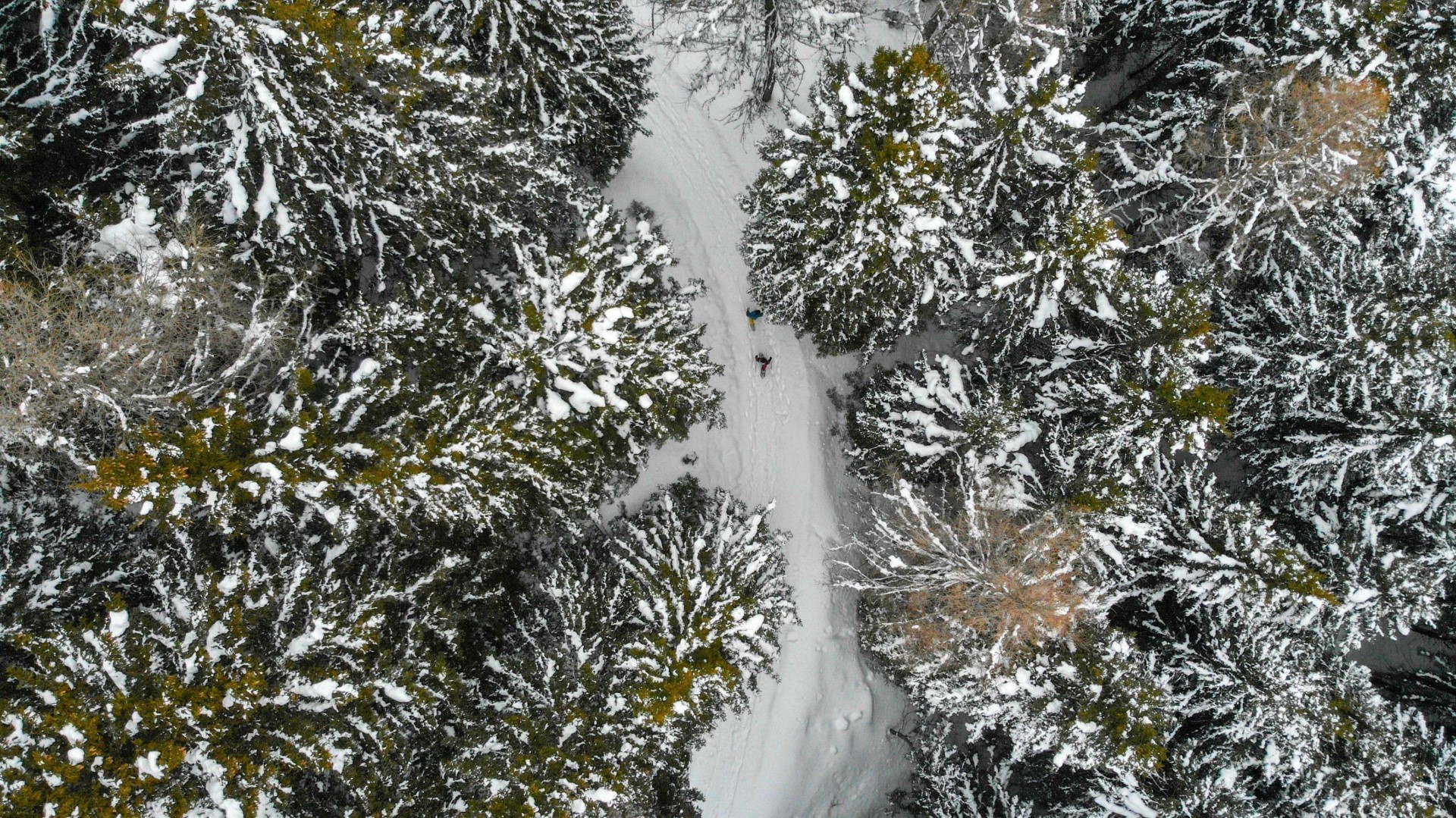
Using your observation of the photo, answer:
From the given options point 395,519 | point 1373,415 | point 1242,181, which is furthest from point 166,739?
point 1373,415

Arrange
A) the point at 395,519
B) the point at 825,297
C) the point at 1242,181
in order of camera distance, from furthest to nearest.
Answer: the point at 1242,181, the point at 825,297, the point at 395,519

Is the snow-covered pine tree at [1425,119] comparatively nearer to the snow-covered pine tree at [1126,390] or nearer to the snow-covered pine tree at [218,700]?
the snow-covered pine tree at [1126,390]

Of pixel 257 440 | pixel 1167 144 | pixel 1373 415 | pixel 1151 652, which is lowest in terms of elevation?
pixel 1151 652

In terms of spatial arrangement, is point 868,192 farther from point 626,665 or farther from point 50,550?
point 50,550

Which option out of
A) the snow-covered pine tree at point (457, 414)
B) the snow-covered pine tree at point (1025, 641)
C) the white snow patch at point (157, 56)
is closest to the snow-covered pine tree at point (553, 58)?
the snow-covered pine tree at point (457, 414)

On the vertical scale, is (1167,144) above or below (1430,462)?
above

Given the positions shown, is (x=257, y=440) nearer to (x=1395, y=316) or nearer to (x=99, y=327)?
(x=99, y=327)

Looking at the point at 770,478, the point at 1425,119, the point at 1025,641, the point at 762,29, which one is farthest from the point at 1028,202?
the point at 1425,119

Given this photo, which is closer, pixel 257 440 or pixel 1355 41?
pixel 257 440
